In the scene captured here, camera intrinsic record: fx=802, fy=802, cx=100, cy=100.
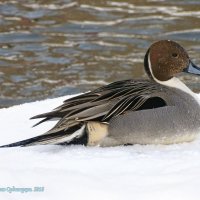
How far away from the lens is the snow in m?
3.73

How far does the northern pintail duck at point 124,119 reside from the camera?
4637mm

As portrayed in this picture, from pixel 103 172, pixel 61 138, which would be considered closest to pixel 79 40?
pixel 61 138

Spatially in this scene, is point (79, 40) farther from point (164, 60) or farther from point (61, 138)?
point (61, 138)

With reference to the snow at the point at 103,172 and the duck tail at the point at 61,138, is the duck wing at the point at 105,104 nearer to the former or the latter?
the duck tail at the point at 61,138

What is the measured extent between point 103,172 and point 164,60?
50.5 inches

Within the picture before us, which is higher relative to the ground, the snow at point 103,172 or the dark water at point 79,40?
the snow at point 103,172

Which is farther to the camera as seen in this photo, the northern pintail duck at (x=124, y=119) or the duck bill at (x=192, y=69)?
the duck bill at (x=192, y=69)

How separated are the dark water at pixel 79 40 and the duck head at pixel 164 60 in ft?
A: 11.2

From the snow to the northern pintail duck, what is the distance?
0.06 meters

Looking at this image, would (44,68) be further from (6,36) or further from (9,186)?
(9,186)

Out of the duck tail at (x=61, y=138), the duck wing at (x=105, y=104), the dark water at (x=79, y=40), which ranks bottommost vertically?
the dark water at (x=79, y=40)

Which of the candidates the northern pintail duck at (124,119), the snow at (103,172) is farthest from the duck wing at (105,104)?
the snow at (103,172)

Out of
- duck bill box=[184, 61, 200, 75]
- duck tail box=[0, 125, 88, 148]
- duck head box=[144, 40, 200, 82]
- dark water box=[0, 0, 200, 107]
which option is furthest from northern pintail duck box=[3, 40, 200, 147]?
dark water box=[0, 0, 200, 107]

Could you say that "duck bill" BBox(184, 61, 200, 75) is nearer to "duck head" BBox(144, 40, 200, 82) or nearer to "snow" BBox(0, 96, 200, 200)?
"duck head" BBox(144, 40, 200, 82)
